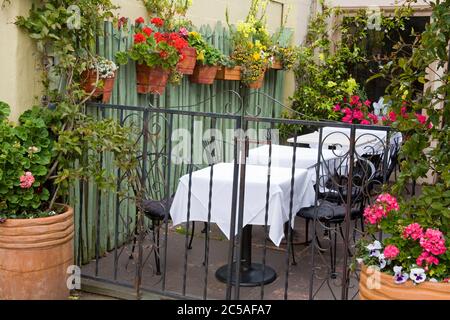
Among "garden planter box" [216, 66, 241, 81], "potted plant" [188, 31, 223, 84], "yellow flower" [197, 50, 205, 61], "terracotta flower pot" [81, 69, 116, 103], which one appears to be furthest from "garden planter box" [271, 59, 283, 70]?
"terracotta flower pot" [81, 69, 116, 103]

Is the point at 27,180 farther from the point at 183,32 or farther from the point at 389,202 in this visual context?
the point at 183,32

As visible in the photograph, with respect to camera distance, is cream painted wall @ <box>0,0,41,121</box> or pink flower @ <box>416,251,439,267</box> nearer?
pink flower @ <box>416,251,439,267</box>

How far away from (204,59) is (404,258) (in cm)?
349

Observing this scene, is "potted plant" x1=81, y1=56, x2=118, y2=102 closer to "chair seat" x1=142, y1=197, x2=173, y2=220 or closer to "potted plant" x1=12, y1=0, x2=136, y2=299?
"potted plant" x1=12, y1=0, x2=136, y2=299

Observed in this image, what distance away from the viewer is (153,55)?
191 inches

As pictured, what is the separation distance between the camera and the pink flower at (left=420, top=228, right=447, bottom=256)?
9.17 feet

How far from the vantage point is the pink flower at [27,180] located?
11.7 ft

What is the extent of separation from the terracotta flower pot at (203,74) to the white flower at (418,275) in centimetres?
365

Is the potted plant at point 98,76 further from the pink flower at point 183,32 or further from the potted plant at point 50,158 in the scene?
the pink flower at point 183,32

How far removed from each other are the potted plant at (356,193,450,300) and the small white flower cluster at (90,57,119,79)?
2.16 metres

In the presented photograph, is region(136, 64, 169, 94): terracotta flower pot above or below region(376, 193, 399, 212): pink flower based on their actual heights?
above

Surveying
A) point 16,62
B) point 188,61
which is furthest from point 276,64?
point 16,62

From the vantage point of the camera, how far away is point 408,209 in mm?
3031

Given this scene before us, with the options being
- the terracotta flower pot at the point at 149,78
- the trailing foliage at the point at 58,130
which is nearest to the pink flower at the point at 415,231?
the trailing foliage at the point at 58,130
